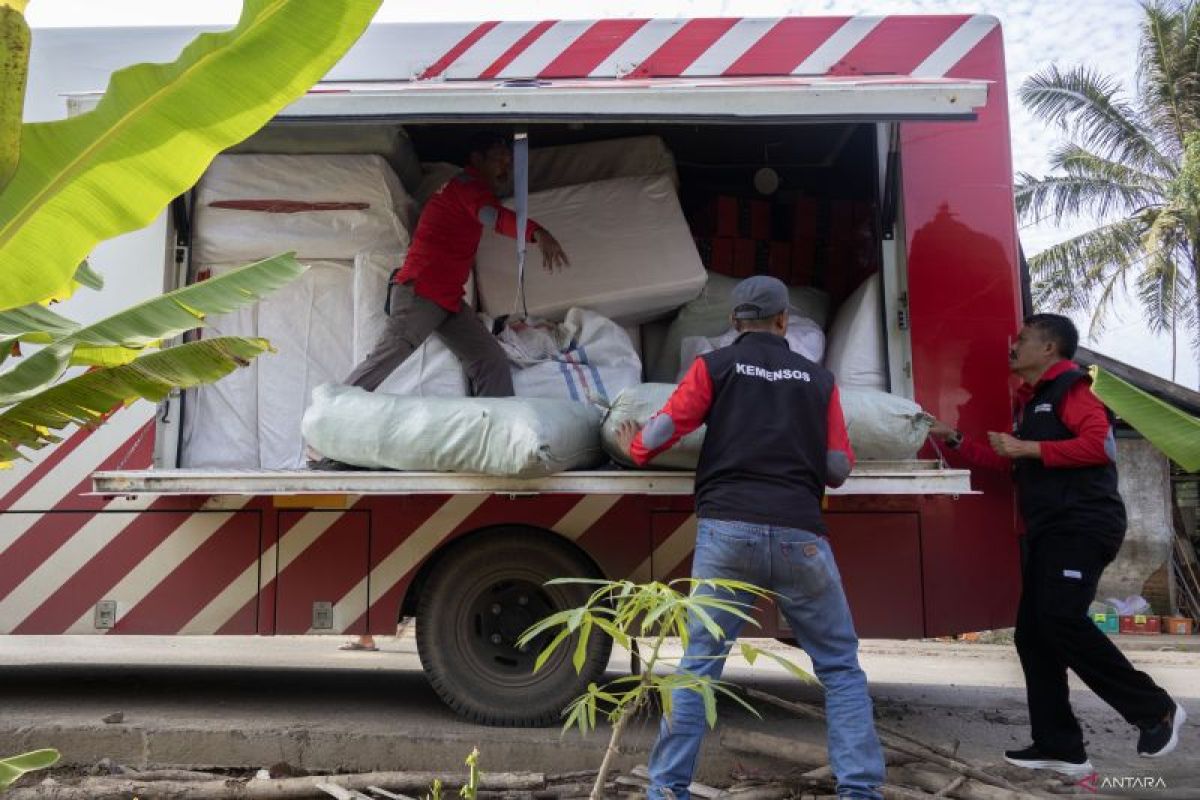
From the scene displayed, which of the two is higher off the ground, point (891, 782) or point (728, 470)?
point (728, 470)

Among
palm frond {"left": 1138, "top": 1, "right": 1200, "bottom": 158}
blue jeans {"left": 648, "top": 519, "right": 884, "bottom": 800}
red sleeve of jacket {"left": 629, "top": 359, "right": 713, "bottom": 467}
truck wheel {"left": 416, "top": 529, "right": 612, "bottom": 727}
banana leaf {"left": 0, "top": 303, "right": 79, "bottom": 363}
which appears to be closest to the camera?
banana leaf {"left": 0, "top": 303, "right": 79, "bottom": 363}

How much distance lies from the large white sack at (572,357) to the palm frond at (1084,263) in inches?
629

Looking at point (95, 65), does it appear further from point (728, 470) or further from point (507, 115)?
point (728, 470)

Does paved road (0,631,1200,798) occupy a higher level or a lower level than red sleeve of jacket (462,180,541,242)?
lower

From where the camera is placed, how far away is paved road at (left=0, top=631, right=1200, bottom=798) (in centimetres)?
427

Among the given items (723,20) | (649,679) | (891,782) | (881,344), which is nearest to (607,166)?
(723,20)

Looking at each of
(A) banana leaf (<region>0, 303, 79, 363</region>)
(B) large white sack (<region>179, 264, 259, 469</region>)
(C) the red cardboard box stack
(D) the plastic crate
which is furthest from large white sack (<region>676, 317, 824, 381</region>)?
(D) the plastic crate

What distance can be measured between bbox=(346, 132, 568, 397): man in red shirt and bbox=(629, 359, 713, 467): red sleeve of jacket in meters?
1.40

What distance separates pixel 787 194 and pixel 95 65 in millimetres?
3528

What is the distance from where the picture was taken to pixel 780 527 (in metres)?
3.56

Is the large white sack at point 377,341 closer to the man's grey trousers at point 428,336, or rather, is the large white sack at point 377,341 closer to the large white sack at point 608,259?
the man's grey trousers at point 428,336

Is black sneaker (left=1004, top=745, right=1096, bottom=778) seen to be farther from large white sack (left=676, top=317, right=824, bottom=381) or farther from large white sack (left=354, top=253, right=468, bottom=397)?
large white sack (left=354, top=253, right=468, bottom=397)

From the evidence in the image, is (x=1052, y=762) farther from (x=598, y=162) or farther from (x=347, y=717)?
(x=598, y=162)

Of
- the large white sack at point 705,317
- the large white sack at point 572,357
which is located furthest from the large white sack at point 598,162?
the large white sack at point 572,357
